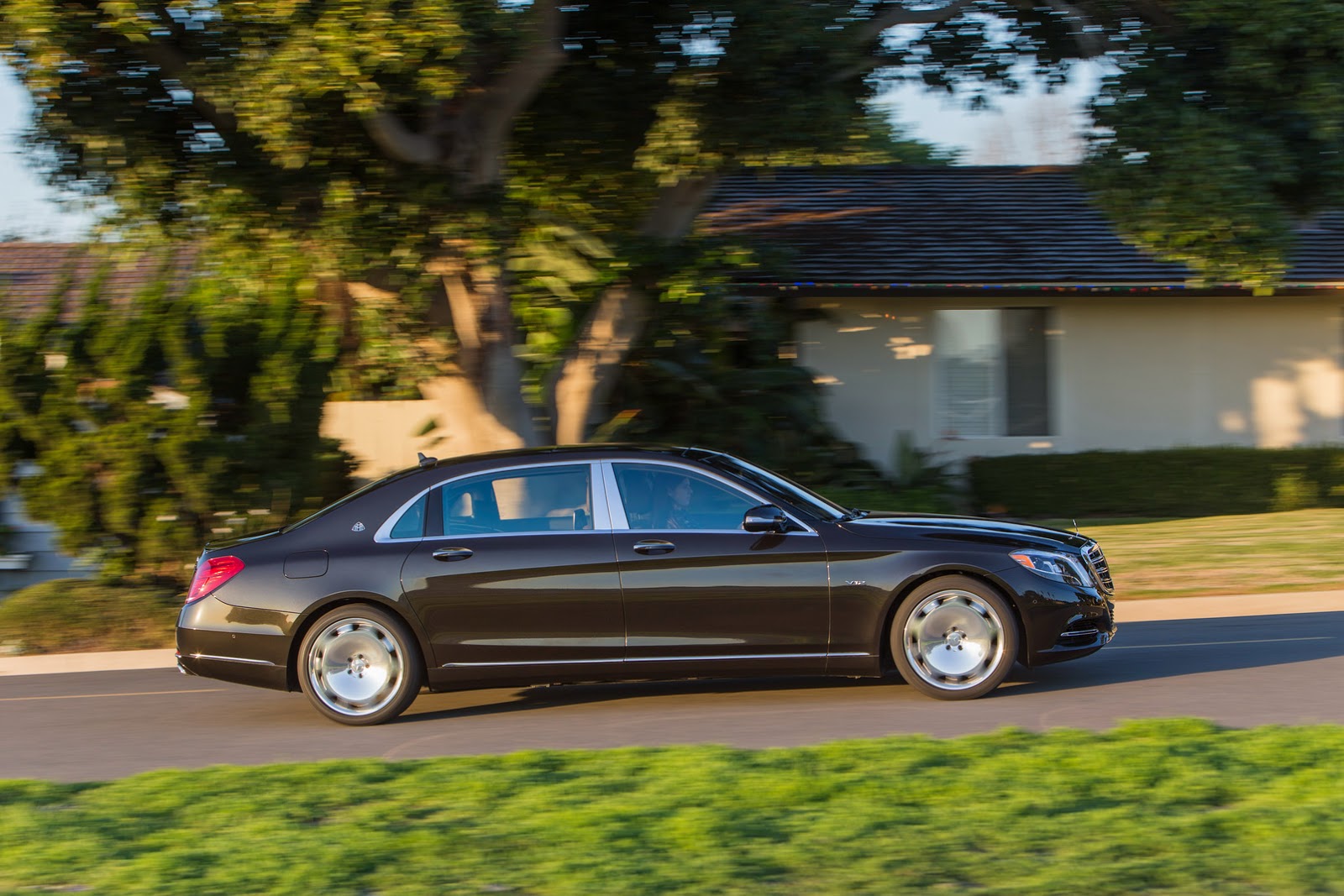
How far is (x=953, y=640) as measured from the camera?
7.86 m

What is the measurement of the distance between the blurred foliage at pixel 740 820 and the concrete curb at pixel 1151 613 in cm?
417

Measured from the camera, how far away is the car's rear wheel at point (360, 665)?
7863mm

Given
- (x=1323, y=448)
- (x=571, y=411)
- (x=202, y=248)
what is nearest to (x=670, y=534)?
(x=571, y=411)

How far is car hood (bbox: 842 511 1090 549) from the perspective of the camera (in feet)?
26.1

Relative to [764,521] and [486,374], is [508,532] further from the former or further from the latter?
[486,374]

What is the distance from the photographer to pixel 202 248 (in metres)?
12.9

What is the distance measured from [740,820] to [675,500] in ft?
9.41

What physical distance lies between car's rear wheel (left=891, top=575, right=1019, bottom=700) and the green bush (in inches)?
254

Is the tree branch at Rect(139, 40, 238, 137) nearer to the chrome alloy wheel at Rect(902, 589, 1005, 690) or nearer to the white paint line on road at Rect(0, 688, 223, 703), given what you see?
the white paint line on road at Rect(0, 688, 223, 703)

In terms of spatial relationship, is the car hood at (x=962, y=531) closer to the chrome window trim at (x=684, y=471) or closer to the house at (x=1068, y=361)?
the chrome window trim at (x=684, y=471)

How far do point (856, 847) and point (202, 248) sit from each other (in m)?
9.84

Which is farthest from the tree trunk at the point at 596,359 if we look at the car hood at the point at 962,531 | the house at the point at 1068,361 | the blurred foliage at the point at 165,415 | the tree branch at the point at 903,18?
the car hood at the point at 962,531

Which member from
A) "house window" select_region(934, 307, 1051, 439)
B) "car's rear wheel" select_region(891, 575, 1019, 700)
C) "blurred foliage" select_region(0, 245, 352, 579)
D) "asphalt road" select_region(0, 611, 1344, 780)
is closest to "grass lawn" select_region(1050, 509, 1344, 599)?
"house window" select_region(934, 307, 1051, 439)

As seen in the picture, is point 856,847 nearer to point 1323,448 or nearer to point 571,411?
point 571,411
